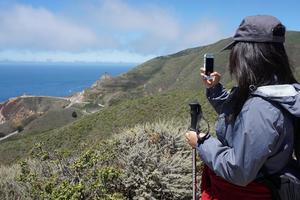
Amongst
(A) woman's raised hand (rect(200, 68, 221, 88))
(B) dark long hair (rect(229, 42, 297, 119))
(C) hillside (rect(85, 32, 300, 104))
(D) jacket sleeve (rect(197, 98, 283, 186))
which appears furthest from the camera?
(C) hillside (rect(85, 32, 300, 104))

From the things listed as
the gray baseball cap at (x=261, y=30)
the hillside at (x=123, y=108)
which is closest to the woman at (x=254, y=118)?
the gray baseball cap at (x=261, y=30)

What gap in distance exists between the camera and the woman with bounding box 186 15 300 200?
2.34 m

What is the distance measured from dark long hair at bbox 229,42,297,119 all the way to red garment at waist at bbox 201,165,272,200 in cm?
41

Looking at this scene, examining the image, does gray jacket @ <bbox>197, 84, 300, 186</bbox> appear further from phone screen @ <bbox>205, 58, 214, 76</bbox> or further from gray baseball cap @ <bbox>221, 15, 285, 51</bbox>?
phone screen @ <bbox>205, 58, 214, 76</bbox>

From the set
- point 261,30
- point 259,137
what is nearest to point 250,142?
point 259,137

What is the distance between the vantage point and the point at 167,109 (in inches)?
1156

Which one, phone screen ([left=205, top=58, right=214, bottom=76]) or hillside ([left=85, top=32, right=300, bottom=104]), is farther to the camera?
hillside ([left=85, top=32, right=300, bottom=104])

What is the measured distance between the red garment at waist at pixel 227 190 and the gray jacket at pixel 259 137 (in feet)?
0.30

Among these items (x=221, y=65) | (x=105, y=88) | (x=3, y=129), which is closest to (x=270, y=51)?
(x=3, y=129)

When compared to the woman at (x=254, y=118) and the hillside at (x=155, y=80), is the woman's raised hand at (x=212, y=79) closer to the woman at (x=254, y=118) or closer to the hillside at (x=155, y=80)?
the woman at (x=254, y=118)

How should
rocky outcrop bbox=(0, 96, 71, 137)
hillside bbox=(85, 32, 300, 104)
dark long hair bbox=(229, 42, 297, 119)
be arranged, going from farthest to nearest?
rocky outcrop bbox=(0, 96, 71, 137), hillside bbox=(85, 32, 300, 104), dark long hair bbox=(229, 42, 297, 119)

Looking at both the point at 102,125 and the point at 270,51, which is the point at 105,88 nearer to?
the point at 102,125

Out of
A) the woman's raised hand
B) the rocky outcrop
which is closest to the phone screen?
the woman's raised hand

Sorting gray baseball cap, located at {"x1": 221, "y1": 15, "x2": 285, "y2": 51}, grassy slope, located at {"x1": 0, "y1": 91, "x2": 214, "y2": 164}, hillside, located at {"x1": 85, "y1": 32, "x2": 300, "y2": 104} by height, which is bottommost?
hillside, located at {"x1": 85, "y1": 32, "x2": 300, "y2": 104}
